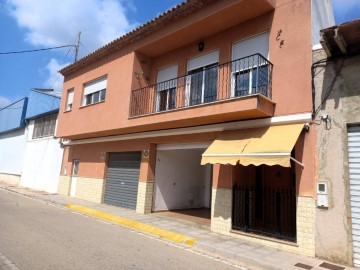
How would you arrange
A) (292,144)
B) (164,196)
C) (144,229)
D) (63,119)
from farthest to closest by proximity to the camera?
1. (63,119)
2. (164,196)
3. (144,229)
4. (292,144)

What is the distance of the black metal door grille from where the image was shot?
9.70m

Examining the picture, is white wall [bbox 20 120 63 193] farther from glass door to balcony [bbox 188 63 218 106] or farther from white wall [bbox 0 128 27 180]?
glass door to balcony [bbox 188 63 218 106]

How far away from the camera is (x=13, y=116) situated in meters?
32.5

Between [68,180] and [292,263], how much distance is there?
16.6 meters

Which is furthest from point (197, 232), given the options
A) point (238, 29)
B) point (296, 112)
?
point (238, 29)

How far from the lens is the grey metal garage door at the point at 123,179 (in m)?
15.3

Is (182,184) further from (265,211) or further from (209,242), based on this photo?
(209,242)

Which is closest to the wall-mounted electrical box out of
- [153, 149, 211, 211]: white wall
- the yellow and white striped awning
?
the yellow and white striped awning

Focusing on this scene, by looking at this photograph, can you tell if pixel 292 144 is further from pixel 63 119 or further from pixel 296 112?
pixel 63 119

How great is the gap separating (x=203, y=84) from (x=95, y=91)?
26.3 ft

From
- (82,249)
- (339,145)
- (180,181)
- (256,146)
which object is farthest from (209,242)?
(180,181)

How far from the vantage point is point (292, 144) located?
8320mm

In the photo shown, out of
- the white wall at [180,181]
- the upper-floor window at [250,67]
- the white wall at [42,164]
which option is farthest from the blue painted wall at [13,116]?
the upper-floor window at [250,67]

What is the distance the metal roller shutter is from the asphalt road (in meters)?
3.38
